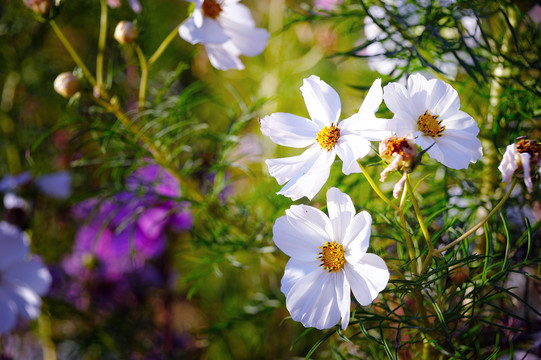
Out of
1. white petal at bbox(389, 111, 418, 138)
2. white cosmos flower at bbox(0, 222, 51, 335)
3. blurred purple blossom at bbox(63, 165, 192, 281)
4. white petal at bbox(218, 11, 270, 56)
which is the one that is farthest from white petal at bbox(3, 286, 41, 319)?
white petal at bbox(389, 111, 418, 138)

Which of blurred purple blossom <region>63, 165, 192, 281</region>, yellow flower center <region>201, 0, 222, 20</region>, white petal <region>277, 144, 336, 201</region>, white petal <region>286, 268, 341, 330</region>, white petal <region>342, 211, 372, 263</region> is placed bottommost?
blurred purple blossom <region>63, 165, 192, 281</region>

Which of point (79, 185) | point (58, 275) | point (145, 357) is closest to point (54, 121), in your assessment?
point (79, 185)

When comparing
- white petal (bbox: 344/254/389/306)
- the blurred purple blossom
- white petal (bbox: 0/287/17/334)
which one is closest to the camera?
white petal (bbox: 344/254/389/306)

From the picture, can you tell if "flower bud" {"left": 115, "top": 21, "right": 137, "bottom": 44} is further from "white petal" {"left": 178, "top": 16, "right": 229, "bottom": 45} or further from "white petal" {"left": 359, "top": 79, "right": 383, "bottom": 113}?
"white petal" {"left": 359, "top": 79, "right": 383, "bottom": 113}

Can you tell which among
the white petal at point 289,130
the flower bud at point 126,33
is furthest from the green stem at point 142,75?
the white petal at point 289,130

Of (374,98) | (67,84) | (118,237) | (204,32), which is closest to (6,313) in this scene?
(118,237)

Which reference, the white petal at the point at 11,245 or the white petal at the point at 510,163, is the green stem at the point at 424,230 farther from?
the white petal at the point at 11,245

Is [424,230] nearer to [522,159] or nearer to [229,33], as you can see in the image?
[522,159]
